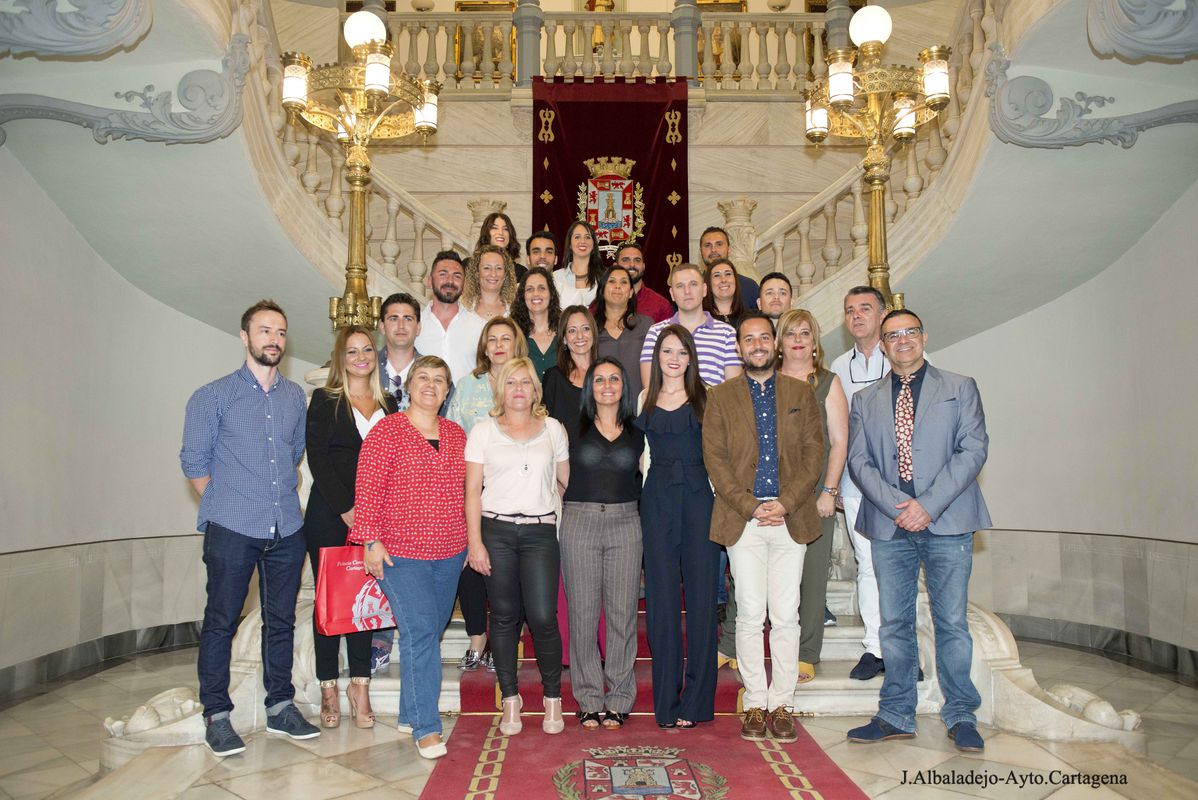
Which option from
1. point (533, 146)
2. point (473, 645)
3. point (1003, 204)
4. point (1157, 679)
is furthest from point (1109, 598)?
point (533, 146)

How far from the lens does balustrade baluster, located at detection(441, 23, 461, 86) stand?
10367 mm

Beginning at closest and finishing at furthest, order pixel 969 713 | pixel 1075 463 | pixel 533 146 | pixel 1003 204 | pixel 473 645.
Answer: pixel 969 713, pixel 473 645, pixel 1003 204, pixel 1075 463, pixel 533 146

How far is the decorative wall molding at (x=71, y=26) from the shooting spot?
4.78 m

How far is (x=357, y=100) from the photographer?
6043 millimetres

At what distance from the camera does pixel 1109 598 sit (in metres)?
7.15

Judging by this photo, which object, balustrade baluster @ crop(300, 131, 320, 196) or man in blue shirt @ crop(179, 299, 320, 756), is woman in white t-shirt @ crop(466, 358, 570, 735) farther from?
balustrade baluster @ crop(300, 131, 320, 196)

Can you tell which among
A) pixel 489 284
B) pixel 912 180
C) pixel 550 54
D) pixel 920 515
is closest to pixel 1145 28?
pixel 912 180

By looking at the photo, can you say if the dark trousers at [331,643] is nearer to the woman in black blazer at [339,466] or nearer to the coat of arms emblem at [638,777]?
the woman in black blazer at [339,466]

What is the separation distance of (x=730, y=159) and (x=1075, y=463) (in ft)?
15.6

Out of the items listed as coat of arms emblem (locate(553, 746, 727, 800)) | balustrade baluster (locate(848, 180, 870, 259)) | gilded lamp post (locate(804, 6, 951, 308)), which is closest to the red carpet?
coat of arms emblem (locate(553, 746, 727, 800))

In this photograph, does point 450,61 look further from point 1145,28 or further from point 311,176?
point 1145,28

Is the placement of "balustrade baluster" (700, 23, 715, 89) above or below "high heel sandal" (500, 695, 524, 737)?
above

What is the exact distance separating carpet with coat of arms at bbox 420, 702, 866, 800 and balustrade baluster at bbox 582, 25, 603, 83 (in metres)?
7.79

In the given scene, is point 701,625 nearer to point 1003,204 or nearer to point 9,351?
point 1003,204
